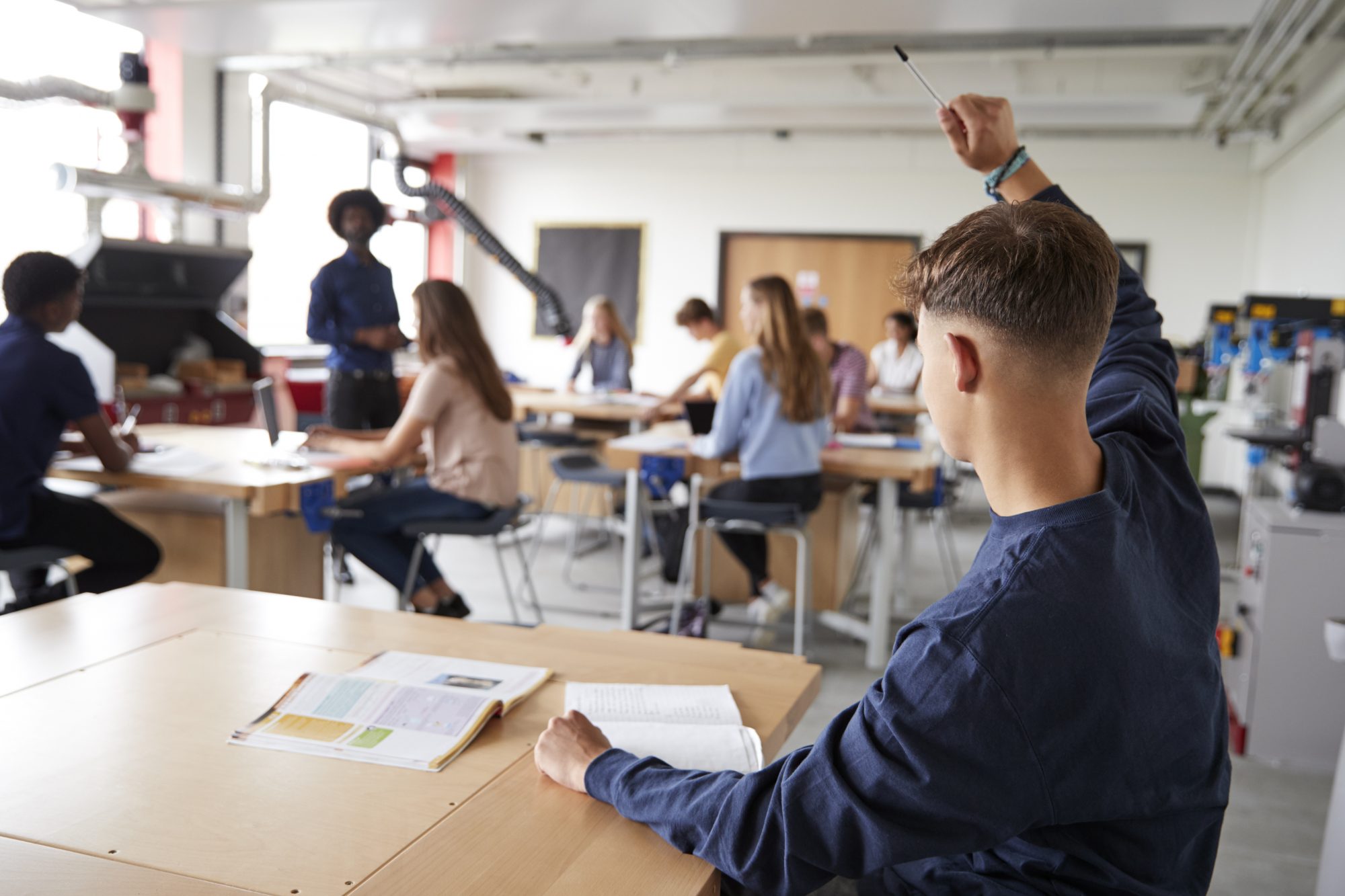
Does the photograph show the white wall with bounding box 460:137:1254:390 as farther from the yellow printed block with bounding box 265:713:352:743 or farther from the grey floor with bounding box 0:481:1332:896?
the yellow printed block with bounding box 265:713:352:743

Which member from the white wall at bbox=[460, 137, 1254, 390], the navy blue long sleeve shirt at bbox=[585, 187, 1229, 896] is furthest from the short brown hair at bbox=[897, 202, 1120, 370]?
the white wall at bbox=[460, 137, 1254, 390]

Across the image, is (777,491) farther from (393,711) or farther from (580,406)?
(393,711)

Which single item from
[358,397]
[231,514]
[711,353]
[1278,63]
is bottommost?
[231,514]

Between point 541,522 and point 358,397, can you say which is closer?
point 358,397

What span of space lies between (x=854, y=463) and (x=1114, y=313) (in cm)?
280

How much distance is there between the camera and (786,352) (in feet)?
13.0

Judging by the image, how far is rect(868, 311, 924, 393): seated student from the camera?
25.8 ft

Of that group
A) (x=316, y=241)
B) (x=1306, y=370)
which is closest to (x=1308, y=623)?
(x=1306, y=370)

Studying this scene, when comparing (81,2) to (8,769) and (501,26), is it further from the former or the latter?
(8,769)

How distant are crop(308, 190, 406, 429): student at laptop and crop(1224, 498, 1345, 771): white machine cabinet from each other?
11.4ft

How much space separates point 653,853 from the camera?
111 cm

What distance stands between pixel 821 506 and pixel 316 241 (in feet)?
17.8

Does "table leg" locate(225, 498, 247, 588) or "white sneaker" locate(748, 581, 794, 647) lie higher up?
"table leg" locate(225, 498, 247, 588)

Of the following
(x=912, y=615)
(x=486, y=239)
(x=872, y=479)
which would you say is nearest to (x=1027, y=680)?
(x=872, y=479)
